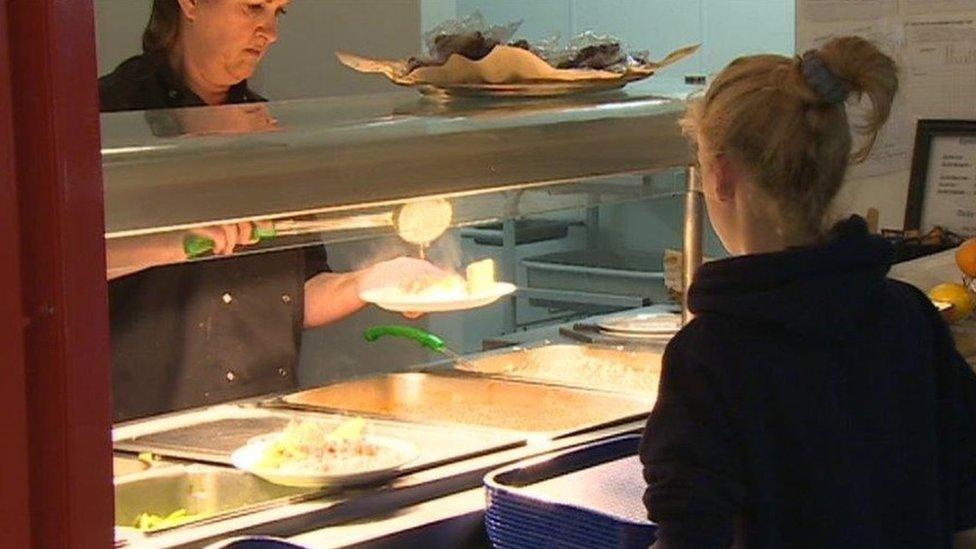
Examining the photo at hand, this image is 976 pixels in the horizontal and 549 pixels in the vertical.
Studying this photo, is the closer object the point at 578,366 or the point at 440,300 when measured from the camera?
the point at 440,300

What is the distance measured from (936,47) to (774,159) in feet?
4.06

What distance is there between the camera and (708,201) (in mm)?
1698

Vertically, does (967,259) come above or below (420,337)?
above

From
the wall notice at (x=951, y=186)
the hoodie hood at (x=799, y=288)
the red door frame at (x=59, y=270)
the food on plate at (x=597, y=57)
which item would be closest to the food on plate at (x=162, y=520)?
the red door frame at (x=59, y=270)

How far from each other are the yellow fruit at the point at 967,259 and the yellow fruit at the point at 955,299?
0.14 feet

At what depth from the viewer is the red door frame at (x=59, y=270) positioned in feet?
3.70

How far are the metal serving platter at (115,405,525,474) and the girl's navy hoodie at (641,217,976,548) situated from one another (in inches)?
16.3

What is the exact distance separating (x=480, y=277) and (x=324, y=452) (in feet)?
2.07

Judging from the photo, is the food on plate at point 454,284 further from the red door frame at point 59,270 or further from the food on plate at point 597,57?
the red door frame at point 59,270

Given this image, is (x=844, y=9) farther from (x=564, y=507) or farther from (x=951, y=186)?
(x=564, y=507)

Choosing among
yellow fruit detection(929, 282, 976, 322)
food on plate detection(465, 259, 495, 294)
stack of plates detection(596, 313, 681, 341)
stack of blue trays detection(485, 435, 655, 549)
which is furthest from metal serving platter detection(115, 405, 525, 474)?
yellow fruit detection(929, 282, 976, 322)

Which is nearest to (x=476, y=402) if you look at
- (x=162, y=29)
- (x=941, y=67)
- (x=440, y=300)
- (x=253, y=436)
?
(x=440, y=300)

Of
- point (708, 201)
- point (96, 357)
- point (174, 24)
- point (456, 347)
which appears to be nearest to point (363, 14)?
point (456, 347)

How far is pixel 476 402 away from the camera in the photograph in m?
2.23
